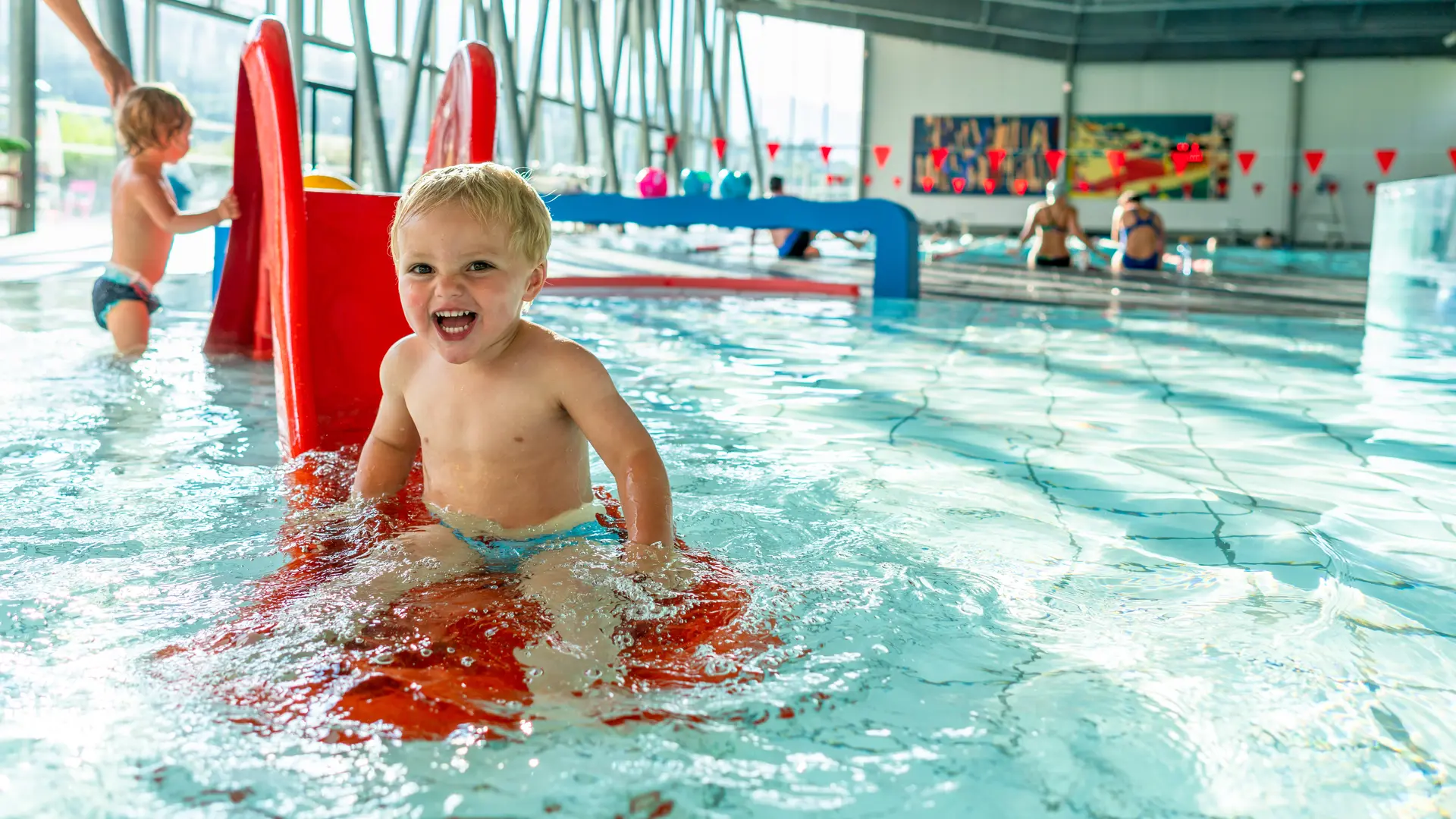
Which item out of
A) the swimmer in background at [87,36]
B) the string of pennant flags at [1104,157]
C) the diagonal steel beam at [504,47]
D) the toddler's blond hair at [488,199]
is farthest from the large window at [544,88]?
the toddler's blond hair at [488,199]

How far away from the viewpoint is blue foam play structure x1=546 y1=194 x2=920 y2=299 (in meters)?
8.84

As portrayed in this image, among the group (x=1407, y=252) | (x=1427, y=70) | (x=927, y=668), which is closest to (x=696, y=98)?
(x=1427, y=70)

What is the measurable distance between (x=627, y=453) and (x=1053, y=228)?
1186 centimetres

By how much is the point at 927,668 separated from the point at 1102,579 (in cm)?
59

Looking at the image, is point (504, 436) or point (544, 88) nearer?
point (504, 436)

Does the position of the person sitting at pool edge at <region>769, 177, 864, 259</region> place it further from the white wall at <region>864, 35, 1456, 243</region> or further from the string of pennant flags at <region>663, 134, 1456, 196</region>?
the white wall at <region>864, 35, 1456, 243</region>

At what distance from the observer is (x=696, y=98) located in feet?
74.2

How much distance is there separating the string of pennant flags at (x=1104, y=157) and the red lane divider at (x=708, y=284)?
39.4ft

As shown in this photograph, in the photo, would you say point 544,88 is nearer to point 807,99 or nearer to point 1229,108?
point 807,99

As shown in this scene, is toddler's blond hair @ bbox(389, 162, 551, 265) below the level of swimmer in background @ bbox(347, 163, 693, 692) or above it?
above

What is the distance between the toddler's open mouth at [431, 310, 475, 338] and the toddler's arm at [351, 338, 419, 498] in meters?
0.32

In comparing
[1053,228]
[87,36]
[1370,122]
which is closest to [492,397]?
[87,36]

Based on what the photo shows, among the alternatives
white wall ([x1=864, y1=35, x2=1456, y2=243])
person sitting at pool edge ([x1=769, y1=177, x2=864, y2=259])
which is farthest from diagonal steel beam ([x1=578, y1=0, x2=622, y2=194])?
white wall ([x1=864, y1=35, x2=1456, y2=243])

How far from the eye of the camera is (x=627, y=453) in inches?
75.8
